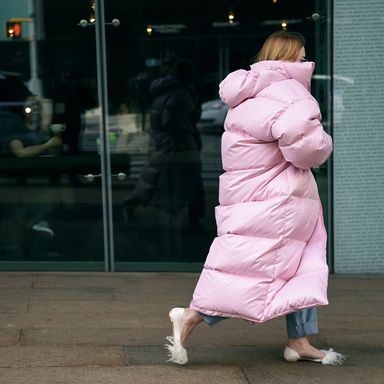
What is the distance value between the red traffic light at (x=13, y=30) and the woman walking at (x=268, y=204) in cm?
381

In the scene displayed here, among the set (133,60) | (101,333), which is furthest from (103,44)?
(101,333)

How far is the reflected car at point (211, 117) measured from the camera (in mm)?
9227

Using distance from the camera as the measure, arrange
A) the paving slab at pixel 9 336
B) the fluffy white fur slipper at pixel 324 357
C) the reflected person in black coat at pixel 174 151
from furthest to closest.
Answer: the reflected person in black coat at pixel 174 151 → the paving slab at pixel 9 336 → the fluffy white fur slipper at pixel 324 357

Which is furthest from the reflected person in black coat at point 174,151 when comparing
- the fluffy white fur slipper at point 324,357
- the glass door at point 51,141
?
the fluffy white fur slipper at point 324,357

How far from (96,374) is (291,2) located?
4.66m

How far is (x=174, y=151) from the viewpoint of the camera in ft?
30.6

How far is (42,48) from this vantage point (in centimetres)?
915

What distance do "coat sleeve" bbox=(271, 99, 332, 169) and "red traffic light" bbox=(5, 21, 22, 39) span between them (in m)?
4.25

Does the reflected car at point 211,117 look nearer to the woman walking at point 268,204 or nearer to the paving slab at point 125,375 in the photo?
the woman walking at point 268,204

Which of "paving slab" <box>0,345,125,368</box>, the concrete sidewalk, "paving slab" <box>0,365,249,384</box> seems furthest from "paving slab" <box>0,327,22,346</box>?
"paving slab" <box>0,365,249,384</box>

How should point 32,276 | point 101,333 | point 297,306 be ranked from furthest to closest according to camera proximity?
point 32,276 → point 101,333 → point 297,306

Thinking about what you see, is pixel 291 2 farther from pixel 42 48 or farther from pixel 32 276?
pixel 32 276

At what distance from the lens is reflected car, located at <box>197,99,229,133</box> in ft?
30.3

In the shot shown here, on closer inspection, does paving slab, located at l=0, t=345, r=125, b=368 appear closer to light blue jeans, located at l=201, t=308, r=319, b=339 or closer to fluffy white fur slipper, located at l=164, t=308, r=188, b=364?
fluffy white fur slipper, located at l=164, t=308, r=188, b=364
